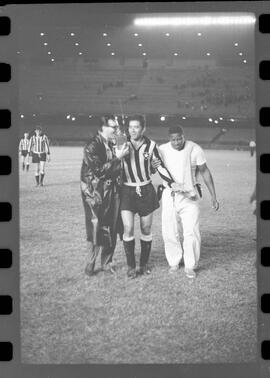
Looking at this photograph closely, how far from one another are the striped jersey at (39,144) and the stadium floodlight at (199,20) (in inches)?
35.4

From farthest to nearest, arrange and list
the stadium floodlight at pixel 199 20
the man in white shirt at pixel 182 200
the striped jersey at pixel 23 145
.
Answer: the man in white shirt at pixel 182 200 < the striped jersey at pixel 23 145 < the stadium floodlight at pixel 199 20

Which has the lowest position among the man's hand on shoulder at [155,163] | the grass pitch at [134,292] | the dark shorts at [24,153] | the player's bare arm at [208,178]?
the grass pitch at [134,292]

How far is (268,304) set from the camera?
147 inches

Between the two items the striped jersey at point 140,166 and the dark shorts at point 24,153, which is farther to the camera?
the striped jersey at point 140,166

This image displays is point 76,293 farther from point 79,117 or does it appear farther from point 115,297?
point 79,117

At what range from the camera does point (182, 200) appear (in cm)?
392

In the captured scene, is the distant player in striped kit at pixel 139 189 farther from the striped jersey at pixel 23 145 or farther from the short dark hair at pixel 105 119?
the striped jersey at pixel 23 145

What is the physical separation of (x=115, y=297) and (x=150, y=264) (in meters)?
0.30

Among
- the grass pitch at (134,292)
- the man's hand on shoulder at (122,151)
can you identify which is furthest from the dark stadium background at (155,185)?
the man's hand on shoulder at (122,151)

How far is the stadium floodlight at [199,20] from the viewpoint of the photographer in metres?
3.67

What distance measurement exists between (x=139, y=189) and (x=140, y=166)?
0.14 meters

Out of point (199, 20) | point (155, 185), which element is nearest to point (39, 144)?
point (155, 185)

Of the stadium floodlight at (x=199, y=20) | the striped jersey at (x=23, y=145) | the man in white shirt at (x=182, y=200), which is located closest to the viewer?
the stadium floodlight at (x=199, y=20)

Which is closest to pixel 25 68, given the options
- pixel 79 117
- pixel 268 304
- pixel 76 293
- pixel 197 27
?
pixel 79 117
